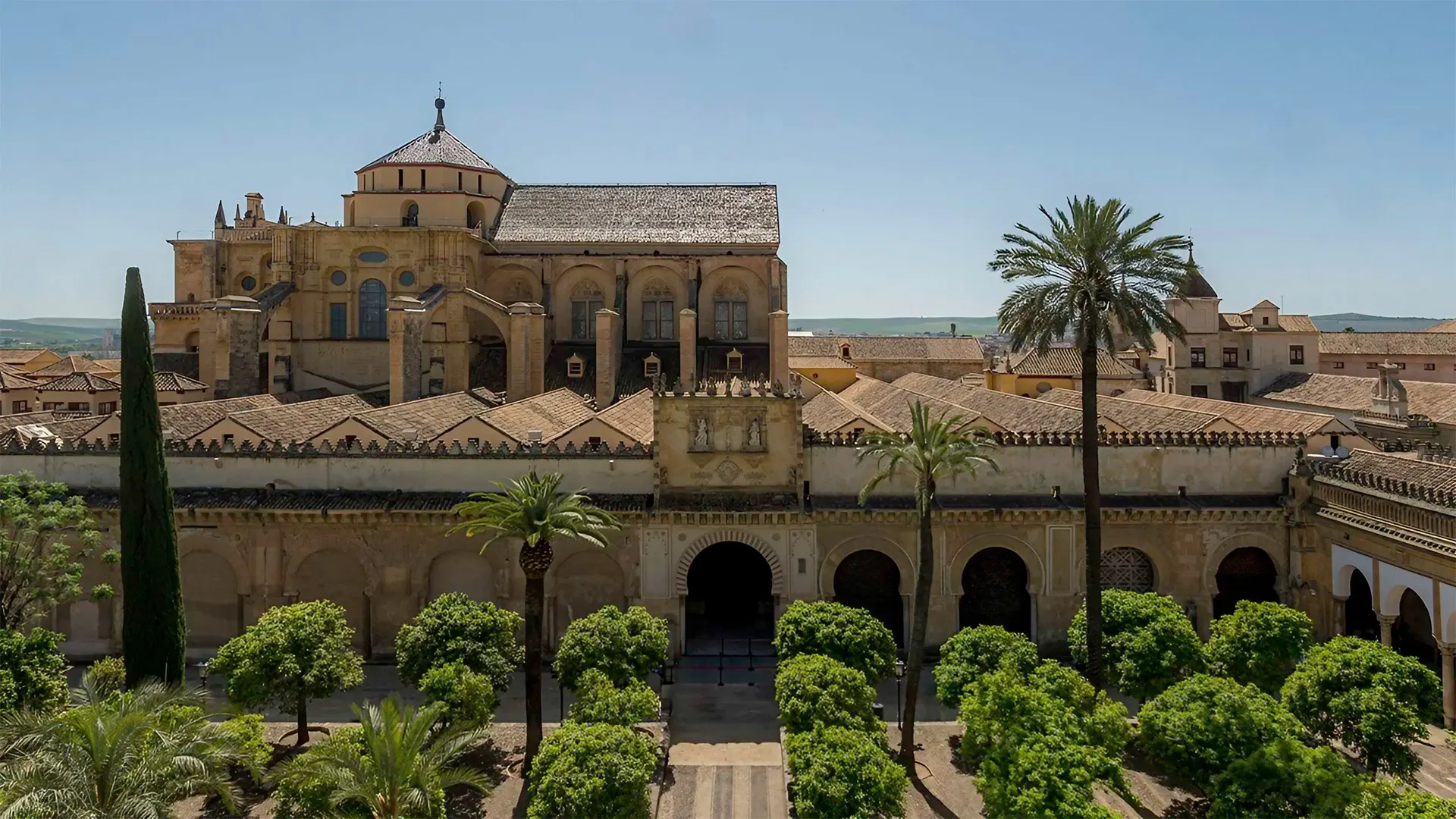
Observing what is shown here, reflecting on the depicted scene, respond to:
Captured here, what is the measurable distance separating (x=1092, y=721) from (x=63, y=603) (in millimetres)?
24772

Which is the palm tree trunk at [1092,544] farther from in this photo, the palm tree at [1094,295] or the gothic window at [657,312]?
the gothic window at [657,312]

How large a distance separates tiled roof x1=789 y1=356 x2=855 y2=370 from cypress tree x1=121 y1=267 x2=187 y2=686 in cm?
4462

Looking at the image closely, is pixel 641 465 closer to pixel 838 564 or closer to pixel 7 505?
pixel 838 564

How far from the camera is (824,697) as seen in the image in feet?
58.6

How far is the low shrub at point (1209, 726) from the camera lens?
1648 centimetres

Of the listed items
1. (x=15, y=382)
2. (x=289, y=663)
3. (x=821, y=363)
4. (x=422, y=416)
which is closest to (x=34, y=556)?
(x=289, y=663)

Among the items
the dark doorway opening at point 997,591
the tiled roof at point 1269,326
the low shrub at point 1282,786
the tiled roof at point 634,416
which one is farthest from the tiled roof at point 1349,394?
the tiled roof at point 634,416

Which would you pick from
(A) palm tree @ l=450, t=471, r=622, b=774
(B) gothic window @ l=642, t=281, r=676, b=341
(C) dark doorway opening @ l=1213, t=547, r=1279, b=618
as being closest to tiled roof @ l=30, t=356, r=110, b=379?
(B) gothic window @ l=642, t=281, r=676, b=341

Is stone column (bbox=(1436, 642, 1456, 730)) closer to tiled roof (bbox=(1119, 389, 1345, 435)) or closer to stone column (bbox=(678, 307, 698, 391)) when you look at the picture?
tiled roof (bbox=(1119, 389, 1345, 435))

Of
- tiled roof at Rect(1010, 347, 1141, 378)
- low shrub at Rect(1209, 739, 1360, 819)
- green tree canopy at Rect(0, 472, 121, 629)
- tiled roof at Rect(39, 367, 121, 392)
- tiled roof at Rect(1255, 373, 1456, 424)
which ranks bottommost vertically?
low shrub at Rect(1209, 739, 1360, 819)

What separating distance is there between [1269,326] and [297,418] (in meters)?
55.5

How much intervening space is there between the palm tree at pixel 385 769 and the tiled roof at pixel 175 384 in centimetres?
2858

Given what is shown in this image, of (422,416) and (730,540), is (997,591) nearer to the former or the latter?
(730,540)

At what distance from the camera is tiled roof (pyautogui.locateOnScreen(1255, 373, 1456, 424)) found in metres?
45.2
